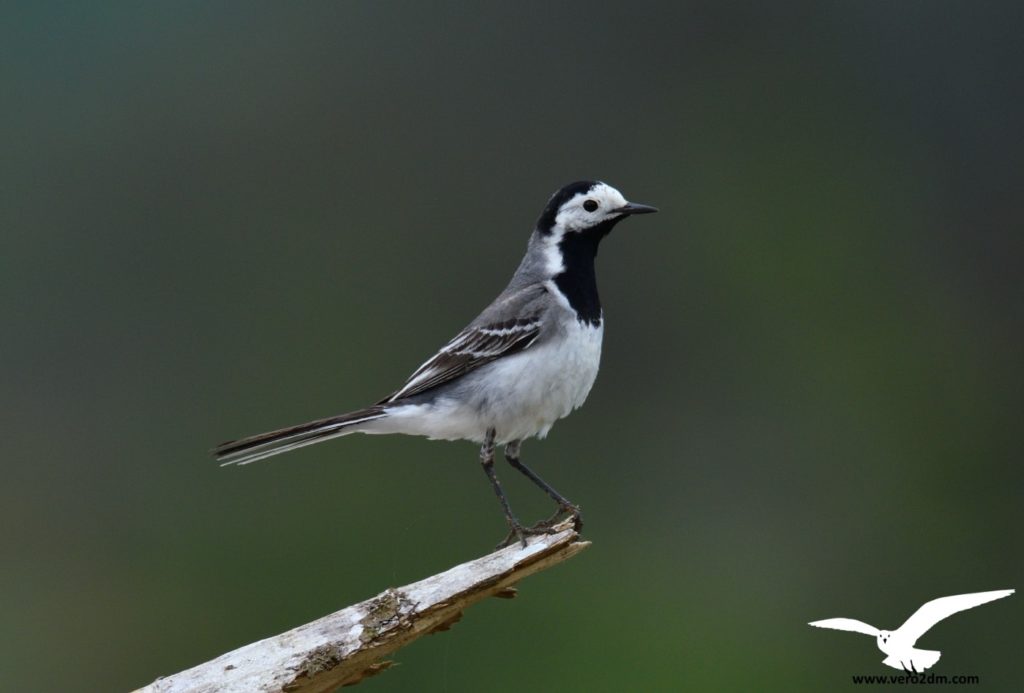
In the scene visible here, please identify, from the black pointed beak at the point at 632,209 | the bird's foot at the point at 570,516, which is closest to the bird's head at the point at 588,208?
the black pointed beak at the point at 632,209

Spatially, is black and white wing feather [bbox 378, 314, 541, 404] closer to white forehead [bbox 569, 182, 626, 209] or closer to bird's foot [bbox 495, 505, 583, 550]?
white forehead [bbox 569, 182, 626, 209]

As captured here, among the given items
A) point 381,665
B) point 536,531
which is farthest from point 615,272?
point 381,665

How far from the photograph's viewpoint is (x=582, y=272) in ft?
15.8

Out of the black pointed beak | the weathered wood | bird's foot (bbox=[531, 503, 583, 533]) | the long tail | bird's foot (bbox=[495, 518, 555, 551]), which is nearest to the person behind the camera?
the weathered wood

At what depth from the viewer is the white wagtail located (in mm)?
4559

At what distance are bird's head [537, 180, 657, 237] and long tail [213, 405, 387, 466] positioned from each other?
111cm

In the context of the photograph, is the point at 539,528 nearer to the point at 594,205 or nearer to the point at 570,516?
the point at 570,516

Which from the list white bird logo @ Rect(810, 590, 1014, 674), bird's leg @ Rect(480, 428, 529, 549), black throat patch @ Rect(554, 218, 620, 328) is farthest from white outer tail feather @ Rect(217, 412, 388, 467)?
white bird logo @ Rect(810, 590, 1014, 674)

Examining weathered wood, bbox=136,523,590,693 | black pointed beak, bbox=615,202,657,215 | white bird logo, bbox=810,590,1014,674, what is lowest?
white bird logo, bbox=810,590,1014,674

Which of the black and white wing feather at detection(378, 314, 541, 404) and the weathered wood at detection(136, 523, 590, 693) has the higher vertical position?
the black and white wing feather at detection(378, 314, 541, 404)

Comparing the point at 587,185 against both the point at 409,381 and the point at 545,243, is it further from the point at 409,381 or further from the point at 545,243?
the point at 409,381

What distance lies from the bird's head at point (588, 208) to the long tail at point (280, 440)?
1113 millimetres

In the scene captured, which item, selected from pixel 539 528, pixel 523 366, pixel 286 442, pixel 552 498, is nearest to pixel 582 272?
pixel 523 366

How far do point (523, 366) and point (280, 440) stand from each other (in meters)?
0.93
